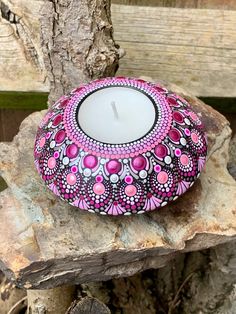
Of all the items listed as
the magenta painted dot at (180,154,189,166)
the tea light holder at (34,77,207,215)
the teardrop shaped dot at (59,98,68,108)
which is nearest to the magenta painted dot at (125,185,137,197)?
the tea light holder at (34,77,207,215)

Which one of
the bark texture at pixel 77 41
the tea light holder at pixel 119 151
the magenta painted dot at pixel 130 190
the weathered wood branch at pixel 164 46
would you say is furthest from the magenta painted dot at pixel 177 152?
the weathered wood branch at pixel 164 46

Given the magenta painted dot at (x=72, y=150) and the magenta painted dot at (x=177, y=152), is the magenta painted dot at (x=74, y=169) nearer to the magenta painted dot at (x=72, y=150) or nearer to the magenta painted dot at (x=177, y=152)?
the magenta painted dot at (x=72, y=150)

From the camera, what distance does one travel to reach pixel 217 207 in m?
1.13

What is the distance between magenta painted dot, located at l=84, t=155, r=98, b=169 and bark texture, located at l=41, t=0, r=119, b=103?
32cm

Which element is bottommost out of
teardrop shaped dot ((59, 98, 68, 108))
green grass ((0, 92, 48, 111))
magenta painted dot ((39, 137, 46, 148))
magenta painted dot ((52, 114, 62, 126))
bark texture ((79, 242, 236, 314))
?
bark texture ((79, 242, 236, 314))

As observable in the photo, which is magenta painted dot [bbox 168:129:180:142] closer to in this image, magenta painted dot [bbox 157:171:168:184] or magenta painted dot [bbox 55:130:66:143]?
magenta painted dot [bbox 157:171:168:184]

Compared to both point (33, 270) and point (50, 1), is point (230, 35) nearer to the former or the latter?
point (50, 1)

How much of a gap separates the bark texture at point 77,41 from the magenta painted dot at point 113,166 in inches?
13.1

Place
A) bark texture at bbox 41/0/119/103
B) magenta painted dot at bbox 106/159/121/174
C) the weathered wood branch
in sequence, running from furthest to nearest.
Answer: the weathered wood branch
bark texture at bbox 41/0/119/103
magenta painted dot at bbox 106/159/121/174

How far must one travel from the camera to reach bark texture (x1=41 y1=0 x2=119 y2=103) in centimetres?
120

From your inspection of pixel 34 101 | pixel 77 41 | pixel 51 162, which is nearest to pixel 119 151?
pixel 51 162

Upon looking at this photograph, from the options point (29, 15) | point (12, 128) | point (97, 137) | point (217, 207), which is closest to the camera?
point (97, 137)

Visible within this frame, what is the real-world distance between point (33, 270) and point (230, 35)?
0.90m

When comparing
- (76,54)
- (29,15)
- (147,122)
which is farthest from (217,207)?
(29,15)
